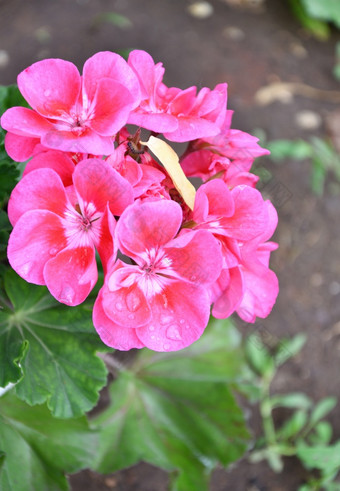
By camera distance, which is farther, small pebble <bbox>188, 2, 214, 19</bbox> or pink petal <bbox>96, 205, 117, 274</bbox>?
small pebble <bbox>188, 2, 214, 19</bbox>

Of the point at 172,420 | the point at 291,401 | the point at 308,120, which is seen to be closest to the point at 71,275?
the point at 172,420

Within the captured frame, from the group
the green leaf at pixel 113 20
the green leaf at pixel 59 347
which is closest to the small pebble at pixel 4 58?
the green leaf at pixel 113 20

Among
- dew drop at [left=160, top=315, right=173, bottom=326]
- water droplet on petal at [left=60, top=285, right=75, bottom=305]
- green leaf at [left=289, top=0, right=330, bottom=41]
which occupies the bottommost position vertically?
green leaf at [left=289, top=0, right=330, bottom=41]

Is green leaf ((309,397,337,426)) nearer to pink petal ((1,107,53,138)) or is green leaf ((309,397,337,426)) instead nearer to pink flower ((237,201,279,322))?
pink flower ((237,201,279,322))

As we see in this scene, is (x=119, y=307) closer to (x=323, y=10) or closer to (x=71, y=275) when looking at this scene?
(x=71, y=275)

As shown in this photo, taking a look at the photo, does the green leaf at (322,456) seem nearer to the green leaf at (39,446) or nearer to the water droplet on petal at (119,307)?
the green leaf at (39,446)

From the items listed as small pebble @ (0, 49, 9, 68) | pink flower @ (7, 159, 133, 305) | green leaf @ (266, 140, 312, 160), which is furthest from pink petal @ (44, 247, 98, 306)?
small pebble @ (0, 49, 9, 68)
